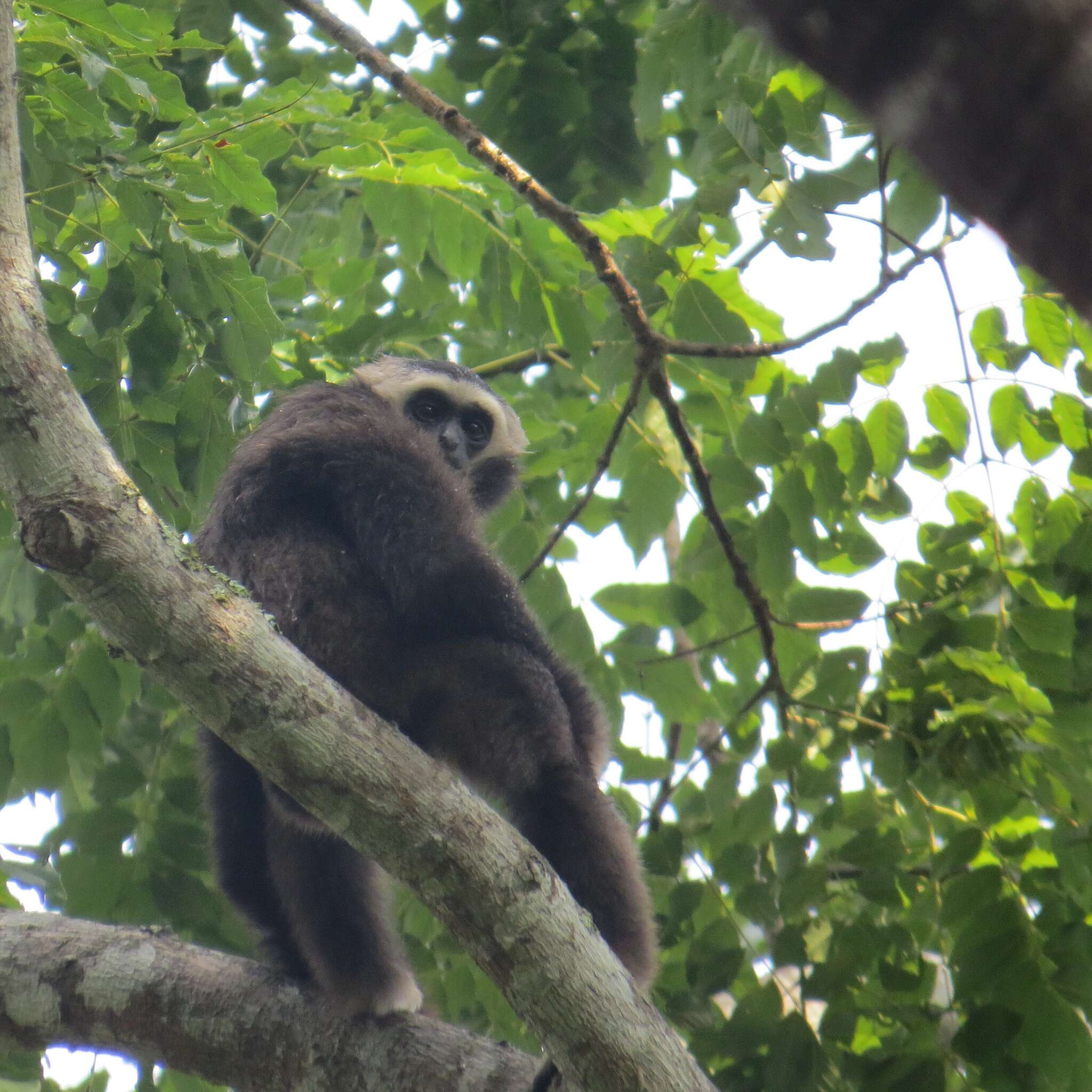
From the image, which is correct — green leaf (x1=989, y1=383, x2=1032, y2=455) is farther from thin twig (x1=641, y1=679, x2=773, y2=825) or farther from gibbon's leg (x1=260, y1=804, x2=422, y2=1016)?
gibbon's leg (x1=260, y1=804, x2=422, y2=1016)

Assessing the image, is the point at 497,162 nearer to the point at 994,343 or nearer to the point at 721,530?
the point at 721,530

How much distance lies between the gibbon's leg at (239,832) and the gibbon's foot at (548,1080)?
4.08ft

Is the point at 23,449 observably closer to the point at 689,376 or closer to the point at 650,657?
the point at 650,657

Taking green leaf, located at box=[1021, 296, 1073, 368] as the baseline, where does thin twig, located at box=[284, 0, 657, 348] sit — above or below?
above

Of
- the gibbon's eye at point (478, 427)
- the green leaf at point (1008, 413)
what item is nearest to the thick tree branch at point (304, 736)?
the green leaf at point (1008, 413)

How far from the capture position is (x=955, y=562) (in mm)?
3994

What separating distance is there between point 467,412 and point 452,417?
13cm

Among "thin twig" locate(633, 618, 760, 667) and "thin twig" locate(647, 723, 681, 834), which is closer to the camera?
"thin twig" locate(633, 618, 760, 667)

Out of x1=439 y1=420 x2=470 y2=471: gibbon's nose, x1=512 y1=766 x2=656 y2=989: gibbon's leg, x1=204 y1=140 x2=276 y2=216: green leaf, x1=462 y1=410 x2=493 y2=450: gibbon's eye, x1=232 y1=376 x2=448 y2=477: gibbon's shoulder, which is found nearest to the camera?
x1=512 y1=766 x2=656 y2=989: gibbon's leg

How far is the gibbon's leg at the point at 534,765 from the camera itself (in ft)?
10.6

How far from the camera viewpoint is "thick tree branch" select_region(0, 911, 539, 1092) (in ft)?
10.7

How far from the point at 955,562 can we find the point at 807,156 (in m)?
1.44

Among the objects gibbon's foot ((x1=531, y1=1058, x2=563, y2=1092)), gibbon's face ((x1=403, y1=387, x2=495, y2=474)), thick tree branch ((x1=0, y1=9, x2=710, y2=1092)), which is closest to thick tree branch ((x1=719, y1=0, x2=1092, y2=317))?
thick tree branch ((x1=0, y1=9, x2=710, y2=1092))

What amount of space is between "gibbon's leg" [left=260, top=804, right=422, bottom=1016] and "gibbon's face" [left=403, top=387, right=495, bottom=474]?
7.45 feet
